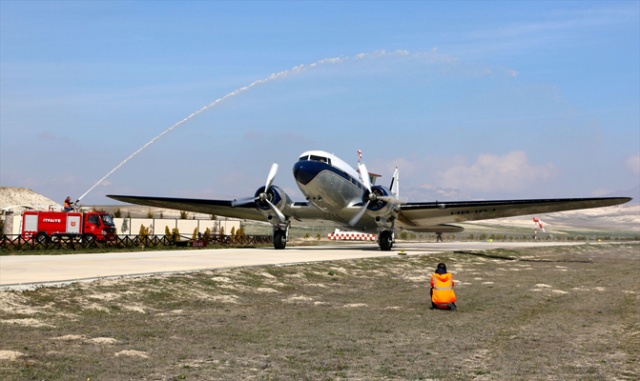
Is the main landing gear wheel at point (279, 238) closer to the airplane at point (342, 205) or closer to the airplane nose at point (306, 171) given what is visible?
the airplane at point (342, 205)

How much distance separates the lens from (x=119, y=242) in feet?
180

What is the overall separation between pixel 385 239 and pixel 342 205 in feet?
14.1

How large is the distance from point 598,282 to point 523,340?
1804 centimetres

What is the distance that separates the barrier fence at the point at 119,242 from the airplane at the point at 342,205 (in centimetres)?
302

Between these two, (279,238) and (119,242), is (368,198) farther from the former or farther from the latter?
(119,242)

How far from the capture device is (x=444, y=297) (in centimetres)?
2064

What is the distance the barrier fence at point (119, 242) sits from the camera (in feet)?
152

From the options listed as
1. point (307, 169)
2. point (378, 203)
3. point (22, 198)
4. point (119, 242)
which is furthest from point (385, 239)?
point (22, 198)

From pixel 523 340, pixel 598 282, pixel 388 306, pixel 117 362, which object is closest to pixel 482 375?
pixel 523 340

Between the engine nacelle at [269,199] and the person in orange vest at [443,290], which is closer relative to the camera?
the person in orange vest at [443,290]

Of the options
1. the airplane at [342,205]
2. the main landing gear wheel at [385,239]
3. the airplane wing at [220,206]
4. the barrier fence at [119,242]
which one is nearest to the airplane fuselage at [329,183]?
the airplane at [342,205]

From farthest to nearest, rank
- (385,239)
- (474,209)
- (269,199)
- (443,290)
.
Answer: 1. (474,209)
2. (385,239)
3. (269,199)
4. (443,290)

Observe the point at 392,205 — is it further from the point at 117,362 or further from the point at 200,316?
the point at 117,362

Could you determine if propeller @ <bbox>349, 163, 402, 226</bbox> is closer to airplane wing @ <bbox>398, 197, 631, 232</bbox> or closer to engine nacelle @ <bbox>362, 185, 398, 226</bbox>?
engine nacelle @ <bbox>362, 185, 398, 226</bbox>
